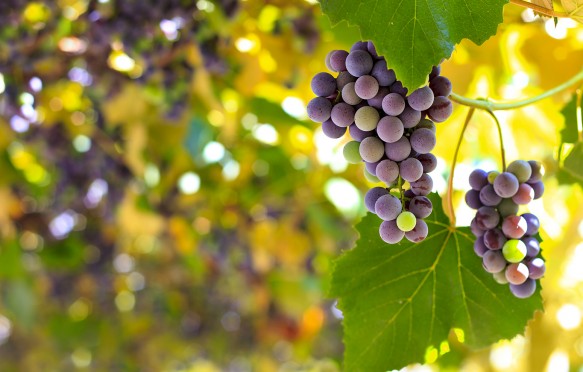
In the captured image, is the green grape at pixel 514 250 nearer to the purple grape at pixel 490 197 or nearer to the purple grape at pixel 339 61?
the purple grape at pixel 490 197

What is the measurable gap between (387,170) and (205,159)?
1.39m

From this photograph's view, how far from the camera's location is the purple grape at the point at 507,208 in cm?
79

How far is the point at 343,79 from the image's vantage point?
702 mm

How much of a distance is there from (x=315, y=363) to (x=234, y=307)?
53.4 inches

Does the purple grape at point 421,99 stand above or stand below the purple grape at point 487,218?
above

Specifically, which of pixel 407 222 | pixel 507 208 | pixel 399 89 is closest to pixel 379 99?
pixel 399 89

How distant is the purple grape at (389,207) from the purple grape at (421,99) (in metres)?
0.10

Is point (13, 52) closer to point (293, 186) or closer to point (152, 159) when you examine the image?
point (152, 159)

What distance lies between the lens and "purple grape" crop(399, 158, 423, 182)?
683 millimetres

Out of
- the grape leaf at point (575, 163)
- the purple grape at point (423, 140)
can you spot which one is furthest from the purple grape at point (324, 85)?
the grape leaf at point (575, 163)

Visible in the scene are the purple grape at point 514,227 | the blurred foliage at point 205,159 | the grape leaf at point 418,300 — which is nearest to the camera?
the purple grape at point 514,227

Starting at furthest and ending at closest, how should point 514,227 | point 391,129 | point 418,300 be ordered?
point 418,300
point 514,227
point 391,129

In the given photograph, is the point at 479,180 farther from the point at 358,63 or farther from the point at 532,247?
the point at 358,63

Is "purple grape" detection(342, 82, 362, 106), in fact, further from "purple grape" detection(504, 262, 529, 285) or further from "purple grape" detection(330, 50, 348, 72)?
"purple grape" detection(504, 262, 529, 285)
